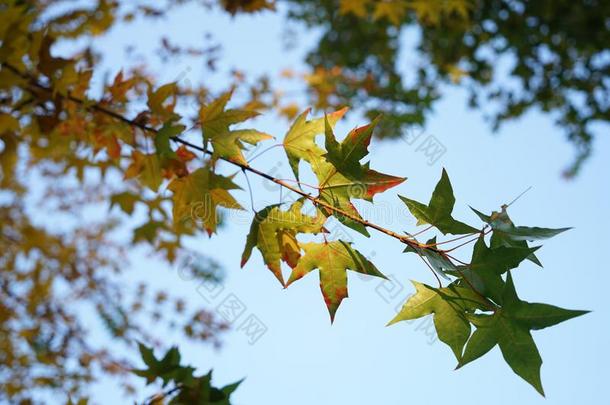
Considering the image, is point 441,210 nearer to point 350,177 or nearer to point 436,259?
point 436,259

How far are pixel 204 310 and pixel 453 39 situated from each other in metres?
3.67

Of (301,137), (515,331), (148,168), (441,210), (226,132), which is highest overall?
(148,168)

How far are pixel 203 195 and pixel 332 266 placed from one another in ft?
1.46

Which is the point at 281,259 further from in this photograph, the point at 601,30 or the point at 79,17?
the point at 601,30

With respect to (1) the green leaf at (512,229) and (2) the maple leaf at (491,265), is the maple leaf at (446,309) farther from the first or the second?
(1) the green leaf at (512,229)

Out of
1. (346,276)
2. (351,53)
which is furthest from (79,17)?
(351,53)

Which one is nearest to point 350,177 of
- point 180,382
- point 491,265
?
point 491,265

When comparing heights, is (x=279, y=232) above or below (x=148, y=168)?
below

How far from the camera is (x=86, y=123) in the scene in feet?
5.55

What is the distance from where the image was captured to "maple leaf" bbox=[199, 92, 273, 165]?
1.25 metres

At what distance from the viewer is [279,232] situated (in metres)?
1.19

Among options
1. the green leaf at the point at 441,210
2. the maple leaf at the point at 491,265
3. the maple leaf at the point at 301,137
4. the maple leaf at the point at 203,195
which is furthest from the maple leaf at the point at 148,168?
the maple leaf at the point at 491,265

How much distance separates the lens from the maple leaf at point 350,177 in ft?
3.48

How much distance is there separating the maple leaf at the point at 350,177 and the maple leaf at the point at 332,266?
69 mm
